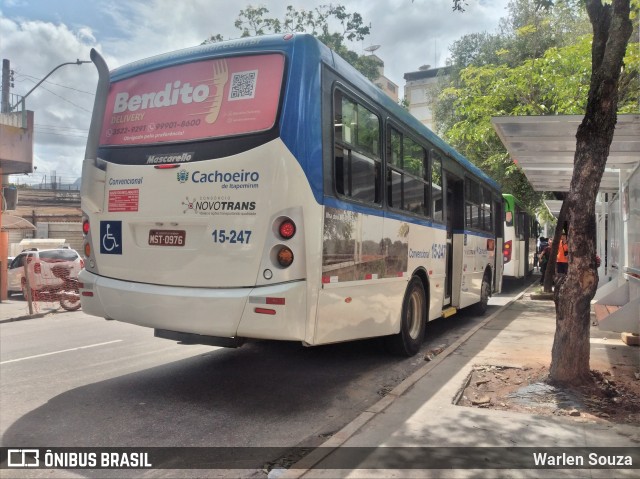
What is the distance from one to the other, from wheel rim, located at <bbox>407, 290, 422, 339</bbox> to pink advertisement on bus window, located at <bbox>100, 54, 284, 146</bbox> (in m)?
3.52

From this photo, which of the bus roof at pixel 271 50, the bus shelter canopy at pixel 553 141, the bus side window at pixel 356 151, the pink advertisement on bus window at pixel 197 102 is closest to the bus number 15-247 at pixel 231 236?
the pink advertisement on bus window at pixel 197 102

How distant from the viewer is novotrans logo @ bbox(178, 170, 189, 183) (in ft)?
Result: 15.3

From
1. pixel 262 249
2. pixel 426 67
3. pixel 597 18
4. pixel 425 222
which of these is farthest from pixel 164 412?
pixel 426 67

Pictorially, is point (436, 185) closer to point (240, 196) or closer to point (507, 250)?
point (240, 196)

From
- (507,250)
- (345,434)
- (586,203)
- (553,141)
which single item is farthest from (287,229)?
(507,250)

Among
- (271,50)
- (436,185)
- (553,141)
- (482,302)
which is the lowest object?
(482,302)

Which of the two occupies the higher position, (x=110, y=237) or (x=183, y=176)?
(x=183, y=176)

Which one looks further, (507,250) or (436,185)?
(507,250)

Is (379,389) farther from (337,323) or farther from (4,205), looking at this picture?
(4,205)

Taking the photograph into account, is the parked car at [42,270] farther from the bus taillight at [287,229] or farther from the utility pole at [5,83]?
the bus taillight at [287,229]

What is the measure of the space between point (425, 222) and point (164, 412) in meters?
4.28

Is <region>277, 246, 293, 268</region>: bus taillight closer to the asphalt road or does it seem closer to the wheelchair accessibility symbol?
the asphalt road

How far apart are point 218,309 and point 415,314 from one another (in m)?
3.45

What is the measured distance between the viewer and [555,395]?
4.86 metres
